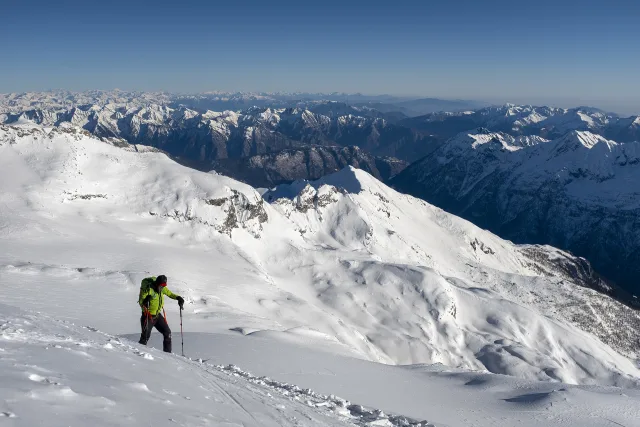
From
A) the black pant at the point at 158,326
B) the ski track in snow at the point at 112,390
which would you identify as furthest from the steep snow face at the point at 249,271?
the ski track in snow at the point at 112,390

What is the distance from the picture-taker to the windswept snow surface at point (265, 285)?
29.1 m

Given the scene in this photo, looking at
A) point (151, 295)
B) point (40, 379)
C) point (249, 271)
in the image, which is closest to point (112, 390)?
point (40, 379)

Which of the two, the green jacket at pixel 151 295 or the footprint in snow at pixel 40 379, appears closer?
the footprint in snow at pixel 40 379

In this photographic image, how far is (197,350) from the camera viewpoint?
75.4ft

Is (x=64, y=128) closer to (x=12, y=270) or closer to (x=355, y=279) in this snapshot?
(x=12, y=270)

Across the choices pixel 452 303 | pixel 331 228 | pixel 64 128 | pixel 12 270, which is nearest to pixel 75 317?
pixel 12 270

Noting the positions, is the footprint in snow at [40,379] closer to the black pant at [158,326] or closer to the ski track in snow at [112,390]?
the ski track in snow at [112,390]

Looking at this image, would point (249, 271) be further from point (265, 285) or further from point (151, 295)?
point (151, 295)

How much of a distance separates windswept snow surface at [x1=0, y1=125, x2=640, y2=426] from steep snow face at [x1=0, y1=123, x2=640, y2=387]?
31 cm

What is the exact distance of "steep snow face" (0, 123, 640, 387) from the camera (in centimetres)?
4650

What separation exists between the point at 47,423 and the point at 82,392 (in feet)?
5.40

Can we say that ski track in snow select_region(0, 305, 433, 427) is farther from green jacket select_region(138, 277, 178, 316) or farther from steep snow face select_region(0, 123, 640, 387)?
steep snow face select_region(0, 123, 640, 387)

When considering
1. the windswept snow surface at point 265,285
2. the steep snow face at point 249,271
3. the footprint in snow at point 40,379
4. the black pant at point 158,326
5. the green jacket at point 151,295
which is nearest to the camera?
the footprint in snow at point 40,379

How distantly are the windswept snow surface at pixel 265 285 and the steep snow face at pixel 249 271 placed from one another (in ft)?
1.01
